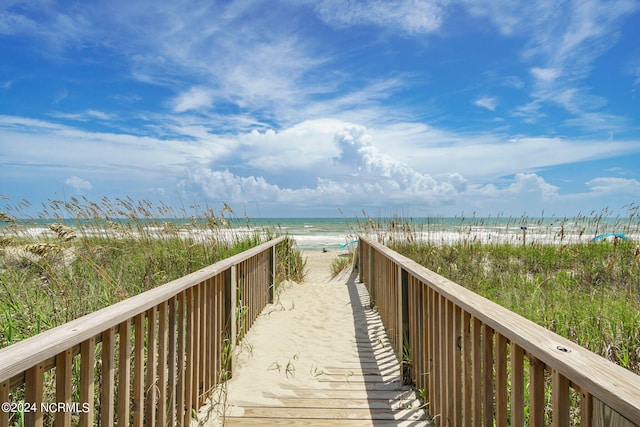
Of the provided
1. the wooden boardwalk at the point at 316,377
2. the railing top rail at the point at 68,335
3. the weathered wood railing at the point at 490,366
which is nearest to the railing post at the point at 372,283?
the wooden boardwalk at the point at 316,377

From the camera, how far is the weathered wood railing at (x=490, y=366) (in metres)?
1.11

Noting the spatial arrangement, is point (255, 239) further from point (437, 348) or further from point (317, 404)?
point (437, 348)

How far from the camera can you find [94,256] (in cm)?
554

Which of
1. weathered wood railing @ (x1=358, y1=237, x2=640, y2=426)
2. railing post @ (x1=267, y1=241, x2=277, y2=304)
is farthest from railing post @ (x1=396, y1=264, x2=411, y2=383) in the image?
railing post @ (x1=267, y1=241, x2=277, y2=304)

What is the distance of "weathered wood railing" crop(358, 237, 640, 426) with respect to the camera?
1.11 m

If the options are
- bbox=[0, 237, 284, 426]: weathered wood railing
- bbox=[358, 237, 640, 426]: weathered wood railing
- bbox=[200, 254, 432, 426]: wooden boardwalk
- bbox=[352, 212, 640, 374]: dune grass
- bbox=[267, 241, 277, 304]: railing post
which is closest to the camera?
bbox=[358, 237, 640, 426]: weathered wood railing

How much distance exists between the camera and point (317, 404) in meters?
3.09

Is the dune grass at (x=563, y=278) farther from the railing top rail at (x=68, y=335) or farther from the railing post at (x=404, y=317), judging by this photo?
the railing top rail at (x=68, y=335)

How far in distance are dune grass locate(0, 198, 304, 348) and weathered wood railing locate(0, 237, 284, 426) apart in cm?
91

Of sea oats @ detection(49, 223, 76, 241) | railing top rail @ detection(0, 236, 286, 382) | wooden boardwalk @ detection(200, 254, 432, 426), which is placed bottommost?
wooden boardwalk @ detection(200, 254, 432, 426)

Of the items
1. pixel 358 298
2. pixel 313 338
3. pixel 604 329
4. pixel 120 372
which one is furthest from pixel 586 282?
pixel 120 372

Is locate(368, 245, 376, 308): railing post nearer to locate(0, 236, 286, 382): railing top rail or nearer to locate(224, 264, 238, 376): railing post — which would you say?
locate(224, 264, 238, 376): railing post

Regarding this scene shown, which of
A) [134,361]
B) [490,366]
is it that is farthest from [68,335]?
[490,366]

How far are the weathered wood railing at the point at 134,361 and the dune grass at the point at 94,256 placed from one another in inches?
35.6
